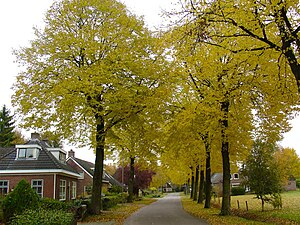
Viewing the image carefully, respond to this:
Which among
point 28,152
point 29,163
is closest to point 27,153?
point 28,152

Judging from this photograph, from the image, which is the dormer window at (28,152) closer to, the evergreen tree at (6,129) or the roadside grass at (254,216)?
the roadside grass at (254,216)

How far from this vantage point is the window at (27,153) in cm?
3481

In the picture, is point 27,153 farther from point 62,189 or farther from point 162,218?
point 162,218

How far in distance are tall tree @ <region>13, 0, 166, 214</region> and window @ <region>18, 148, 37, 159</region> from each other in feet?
54.8

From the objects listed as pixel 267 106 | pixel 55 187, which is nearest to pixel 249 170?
pixel 267 106

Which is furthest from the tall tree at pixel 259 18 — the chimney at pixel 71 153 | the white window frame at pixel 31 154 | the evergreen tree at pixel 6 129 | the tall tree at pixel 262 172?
the evergreen tree at pixel 6 129

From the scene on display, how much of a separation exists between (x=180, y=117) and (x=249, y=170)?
10326 mm

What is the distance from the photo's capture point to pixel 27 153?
35.0 metres

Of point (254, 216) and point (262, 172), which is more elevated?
point (262, 172)

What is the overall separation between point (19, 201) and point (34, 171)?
1988cm

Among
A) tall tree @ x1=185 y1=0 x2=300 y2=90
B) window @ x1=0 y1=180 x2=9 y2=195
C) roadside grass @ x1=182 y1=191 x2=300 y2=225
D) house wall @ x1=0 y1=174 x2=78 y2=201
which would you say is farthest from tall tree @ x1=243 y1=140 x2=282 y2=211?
window @ x1=0 y1=180 x2=9 y2=195

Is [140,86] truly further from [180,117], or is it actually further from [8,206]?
[8,206]

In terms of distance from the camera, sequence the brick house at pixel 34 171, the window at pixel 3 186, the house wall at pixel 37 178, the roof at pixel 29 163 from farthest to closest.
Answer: the roof at pixel 29 163 → the brick house at pixel 34 171 → the house wall at pixel 37 178 → the window at pixel 3 186

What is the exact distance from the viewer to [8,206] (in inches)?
576
